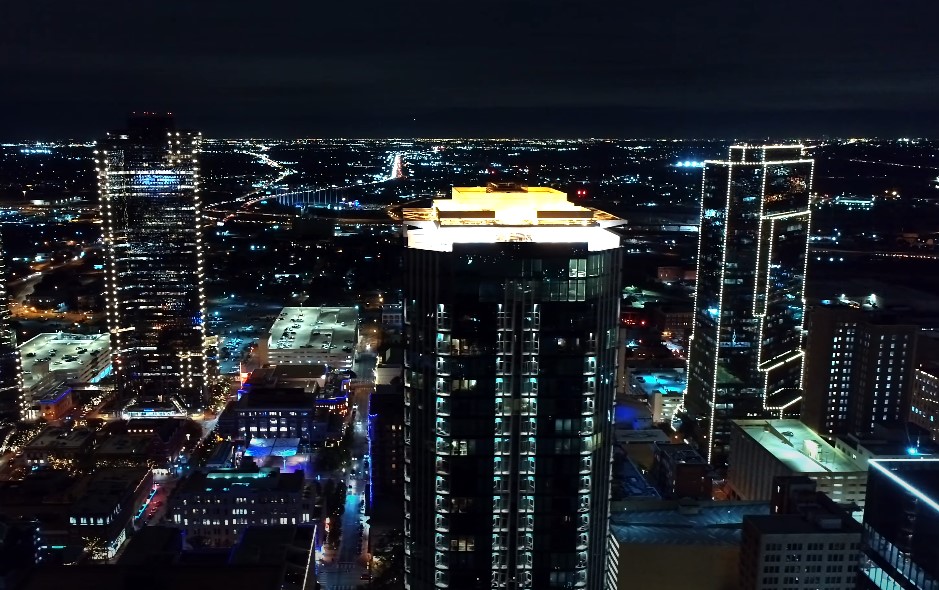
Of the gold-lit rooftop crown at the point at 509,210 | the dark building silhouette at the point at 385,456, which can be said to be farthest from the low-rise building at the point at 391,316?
the gold-lit rooftop crown at the point at 509,210

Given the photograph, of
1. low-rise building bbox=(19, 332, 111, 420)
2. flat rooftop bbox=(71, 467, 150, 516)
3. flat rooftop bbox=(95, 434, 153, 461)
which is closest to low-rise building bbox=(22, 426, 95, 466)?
flat rooftop bbox=(95, 434, 153, 461)

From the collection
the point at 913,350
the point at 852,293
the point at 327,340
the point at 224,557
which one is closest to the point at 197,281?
the point at 327,340

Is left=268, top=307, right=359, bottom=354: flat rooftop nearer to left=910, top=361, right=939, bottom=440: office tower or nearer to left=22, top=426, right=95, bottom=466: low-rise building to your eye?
left=22, top=426, right=95, bottom=466: low-rise building

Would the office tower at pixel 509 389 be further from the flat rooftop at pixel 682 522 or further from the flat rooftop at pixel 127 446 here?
the flat rooftop at pixel 127 446

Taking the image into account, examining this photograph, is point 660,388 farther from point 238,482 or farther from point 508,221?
point 508,221

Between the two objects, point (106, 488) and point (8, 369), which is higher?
point (8, 369)

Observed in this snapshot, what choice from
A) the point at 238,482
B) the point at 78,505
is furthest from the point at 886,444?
the point at 78,505

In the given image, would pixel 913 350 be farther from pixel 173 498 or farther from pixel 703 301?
pixel 173 498
